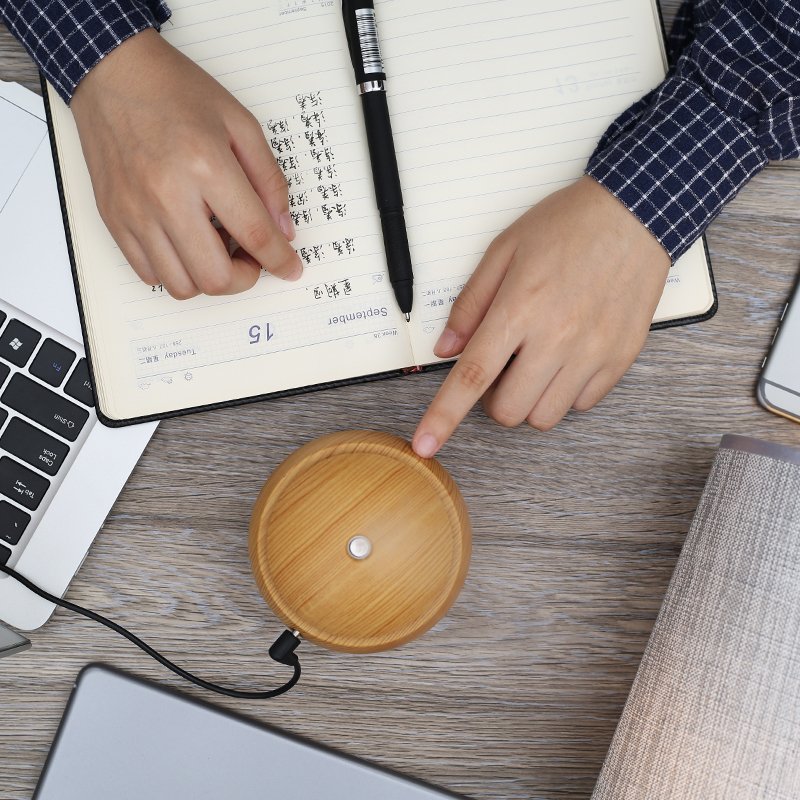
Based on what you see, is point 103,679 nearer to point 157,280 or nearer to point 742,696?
point 157,280

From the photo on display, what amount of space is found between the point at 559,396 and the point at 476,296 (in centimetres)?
9

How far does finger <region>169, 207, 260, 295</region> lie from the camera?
0.44m

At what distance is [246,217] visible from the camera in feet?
1.44

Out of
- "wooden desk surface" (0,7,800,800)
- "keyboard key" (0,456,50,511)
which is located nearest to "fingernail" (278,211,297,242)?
"wooden desk surface" (0,7,800,800)

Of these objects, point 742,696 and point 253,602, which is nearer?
point 742,696

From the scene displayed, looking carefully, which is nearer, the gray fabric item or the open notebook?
the gray fabric item

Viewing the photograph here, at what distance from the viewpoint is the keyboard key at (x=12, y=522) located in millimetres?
469

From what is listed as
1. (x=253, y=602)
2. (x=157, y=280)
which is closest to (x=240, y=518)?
(x=253, y=602)

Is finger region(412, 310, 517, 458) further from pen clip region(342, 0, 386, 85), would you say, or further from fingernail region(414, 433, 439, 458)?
pen clip region(342, 0, 386, 85)

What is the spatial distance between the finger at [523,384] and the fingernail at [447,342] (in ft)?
0.14

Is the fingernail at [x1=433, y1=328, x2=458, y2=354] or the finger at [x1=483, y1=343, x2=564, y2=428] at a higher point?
the fingernail at [x1=433, y1=328, x2=458, y2=354]

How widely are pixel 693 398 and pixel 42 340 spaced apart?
45cm

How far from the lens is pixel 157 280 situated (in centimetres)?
46

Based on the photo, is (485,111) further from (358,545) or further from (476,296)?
(358,545)
